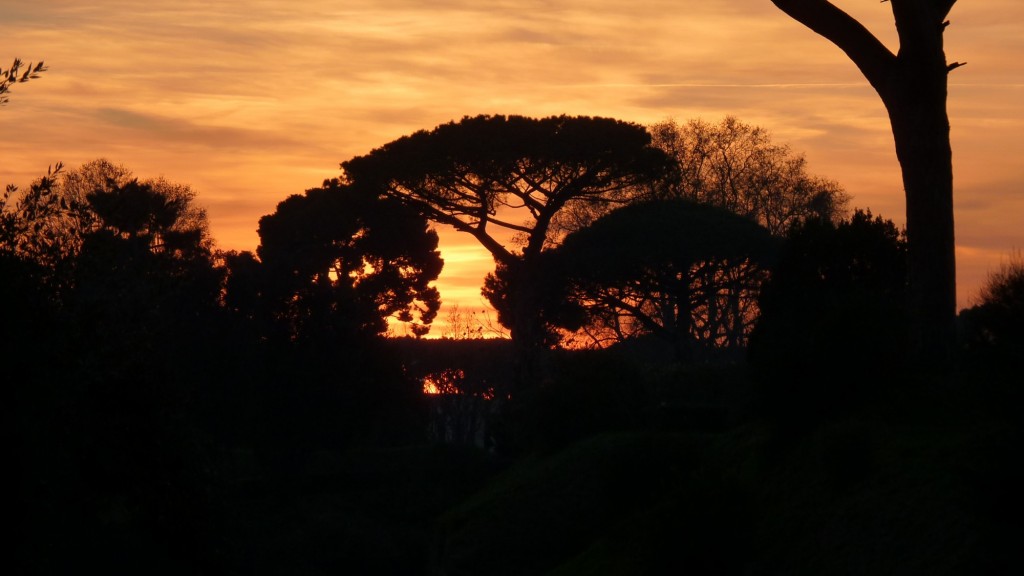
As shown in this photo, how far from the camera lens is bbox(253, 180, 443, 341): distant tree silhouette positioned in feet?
169

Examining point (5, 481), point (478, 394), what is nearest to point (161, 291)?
point (5, 481)

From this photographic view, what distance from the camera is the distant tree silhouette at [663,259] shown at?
5059 centimetres

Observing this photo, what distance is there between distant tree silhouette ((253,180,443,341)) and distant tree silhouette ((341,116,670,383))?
156cm

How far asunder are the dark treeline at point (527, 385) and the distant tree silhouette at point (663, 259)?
0.14 metres

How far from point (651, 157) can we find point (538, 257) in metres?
6.22

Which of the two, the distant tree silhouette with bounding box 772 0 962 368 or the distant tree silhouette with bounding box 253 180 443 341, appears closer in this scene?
the distant tree silhouette with bounding box 772 0 962 368

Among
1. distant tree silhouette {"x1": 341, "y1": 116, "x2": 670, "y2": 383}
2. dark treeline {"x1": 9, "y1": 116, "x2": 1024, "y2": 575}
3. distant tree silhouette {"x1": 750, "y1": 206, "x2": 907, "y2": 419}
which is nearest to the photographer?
dark treeline {"x1": 9, "y1": 116, "x2": 1024, "y2": 575}

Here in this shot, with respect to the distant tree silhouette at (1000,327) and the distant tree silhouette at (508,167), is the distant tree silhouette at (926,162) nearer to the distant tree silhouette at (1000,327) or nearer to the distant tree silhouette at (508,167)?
the distant tree silhouette at (1000,327)

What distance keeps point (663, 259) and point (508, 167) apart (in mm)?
7556

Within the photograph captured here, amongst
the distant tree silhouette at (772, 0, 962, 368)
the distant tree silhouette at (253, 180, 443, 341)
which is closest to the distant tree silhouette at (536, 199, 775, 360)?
the distant tree silhouette at (253, 180, 443, 341)

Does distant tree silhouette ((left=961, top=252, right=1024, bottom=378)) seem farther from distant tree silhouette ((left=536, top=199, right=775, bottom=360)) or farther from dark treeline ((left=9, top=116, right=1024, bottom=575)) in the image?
distant tree silhouette ((left=536, top=199, right=775, bottom=360))

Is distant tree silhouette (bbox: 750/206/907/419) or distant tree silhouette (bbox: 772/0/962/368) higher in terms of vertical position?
distant tree silhouette (bbox: 772/0/962/368)

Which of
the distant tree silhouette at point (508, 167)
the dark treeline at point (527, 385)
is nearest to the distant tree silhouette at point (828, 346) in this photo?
the dark treeline at point (527, 385)

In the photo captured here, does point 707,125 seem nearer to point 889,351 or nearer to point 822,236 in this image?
point 822,236
